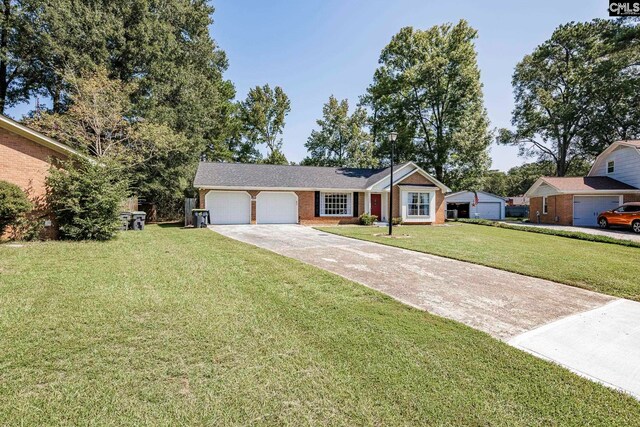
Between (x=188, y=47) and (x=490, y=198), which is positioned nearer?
(x=188, y=47)

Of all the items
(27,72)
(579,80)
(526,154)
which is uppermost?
(579,80)

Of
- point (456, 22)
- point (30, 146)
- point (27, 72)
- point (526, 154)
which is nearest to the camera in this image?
point (30, 146)

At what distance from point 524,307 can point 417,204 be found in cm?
1658

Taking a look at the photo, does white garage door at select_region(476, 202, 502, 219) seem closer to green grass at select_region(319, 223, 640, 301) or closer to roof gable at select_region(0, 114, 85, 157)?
green grass at select_region(319, 223, 640, 301)

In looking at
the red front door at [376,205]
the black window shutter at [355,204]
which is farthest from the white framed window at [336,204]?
the red front door at [376,205]

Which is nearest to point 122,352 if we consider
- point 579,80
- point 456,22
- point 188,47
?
point 188,47

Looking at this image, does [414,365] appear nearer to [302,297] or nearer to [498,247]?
[302,297]

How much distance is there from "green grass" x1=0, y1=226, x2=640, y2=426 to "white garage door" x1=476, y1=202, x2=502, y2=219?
30815mm

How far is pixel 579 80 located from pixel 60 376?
40.5 meters

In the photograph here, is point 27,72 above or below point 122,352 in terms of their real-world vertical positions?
above

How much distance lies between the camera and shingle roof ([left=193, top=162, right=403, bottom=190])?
18.5 m

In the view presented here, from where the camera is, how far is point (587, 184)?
21062 millimetres

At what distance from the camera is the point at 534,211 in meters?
24.8

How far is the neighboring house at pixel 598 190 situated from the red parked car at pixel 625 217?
8.63ft
